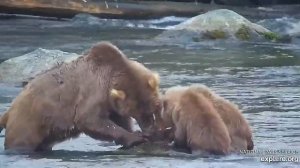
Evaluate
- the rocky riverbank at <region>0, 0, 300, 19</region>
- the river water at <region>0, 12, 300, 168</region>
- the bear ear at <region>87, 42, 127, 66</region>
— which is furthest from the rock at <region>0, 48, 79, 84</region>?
the rocky riverbank at <region>0, 0, 300, 19</region>

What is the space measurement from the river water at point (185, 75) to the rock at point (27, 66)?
44cm

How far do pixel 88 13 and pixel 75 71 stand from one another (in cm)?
1532

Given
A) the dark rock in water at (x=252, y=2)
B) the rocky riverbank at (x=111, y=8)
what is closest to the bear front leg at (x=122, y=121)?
the rocky riverbank at (x=111, y=8)

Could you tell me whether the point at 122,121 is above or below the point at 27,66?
above

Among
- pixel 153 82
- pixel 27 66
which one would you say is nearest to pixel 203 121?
pixel 153 82

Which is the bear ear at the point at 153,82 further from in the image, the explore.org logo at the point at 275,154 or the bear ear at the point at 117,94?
the explore.org logo at the point at 275,154

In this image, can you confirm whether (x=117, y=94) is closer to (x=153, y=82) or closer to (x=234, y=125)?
(x=153, y=82)

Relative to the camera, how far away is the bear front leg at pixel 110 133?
23.6 ft

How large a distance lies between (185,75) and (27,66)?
7.03 feet

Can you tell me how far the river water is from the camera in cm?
723

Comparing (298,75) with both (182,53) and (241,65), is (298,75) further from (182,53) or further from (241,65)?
(182,53)

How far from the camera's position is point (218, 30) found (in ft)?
62.8

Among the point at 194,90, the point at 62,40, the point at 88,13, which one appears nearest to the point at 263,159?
the point at 194,90

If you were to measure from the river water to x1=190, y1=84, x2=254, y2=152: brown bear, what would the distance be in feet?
0.30
